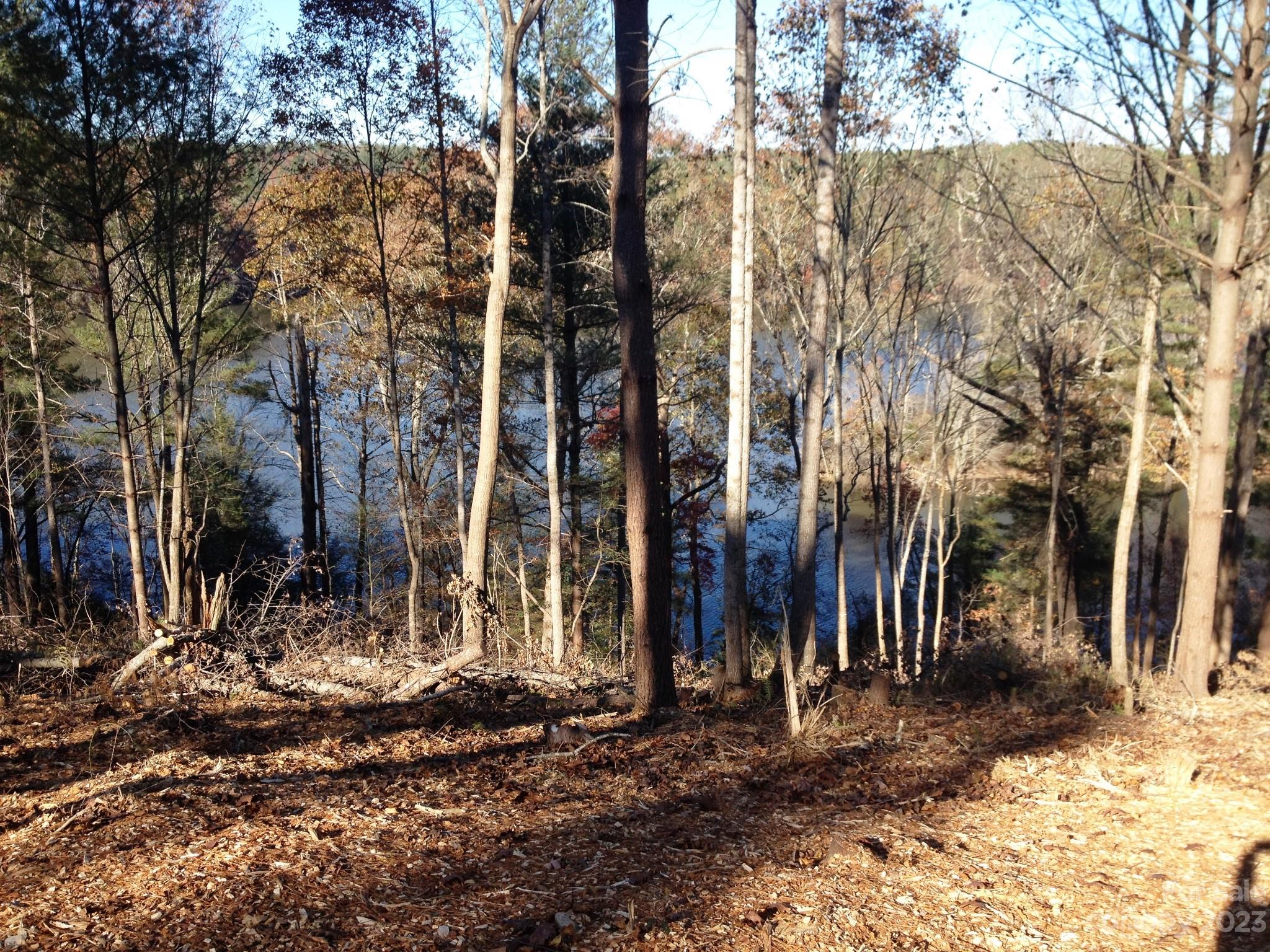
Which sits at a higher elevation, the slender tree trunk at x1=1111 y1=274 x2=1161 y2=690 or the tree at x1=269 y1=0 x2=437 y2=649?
the tree at x1=269 y1=0 x2=437 y2=649

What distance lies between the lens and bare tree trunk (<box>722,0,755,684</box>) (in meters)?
7.86

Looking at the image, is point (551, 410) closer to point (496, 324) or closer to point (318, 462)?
point (496, 324)

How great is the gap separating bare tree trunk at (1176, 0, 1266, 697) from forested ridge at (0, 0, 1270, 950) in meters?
0.04

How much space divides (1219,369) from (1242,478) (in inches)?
246

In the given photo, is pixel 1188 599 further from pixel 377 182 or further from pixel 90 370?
pixel 90 370

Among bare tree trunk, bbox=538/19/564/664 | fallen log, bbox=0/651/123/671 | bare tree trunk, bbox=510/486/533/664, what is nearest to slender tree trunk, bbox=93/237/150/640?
fallen log, bbox=0/651/123/671

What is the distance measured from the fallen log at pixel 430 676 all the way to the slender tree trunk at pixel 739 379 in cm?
257

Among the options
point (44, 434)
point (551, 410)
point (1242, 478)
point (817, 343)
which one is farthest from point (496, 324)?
point (44, 434)

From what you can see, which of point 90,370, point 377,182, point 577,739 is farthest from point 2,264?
point 577,739

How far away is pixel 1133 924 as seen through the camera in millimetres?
3064

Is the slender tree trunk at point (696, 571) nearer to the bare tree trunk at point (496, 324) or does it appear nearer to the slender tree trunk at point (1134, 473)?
the slender tree trunk at point (1134, 473)

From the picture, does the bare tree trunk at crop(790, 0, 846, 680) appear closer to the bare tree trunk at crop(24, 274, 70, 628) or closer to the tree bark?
the bare tree trunk at crop(24, 274, 70, 628)

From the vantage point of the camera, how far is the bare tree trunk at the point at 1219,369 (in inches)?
227

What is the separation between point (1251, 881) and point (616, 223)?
5.20 metres
